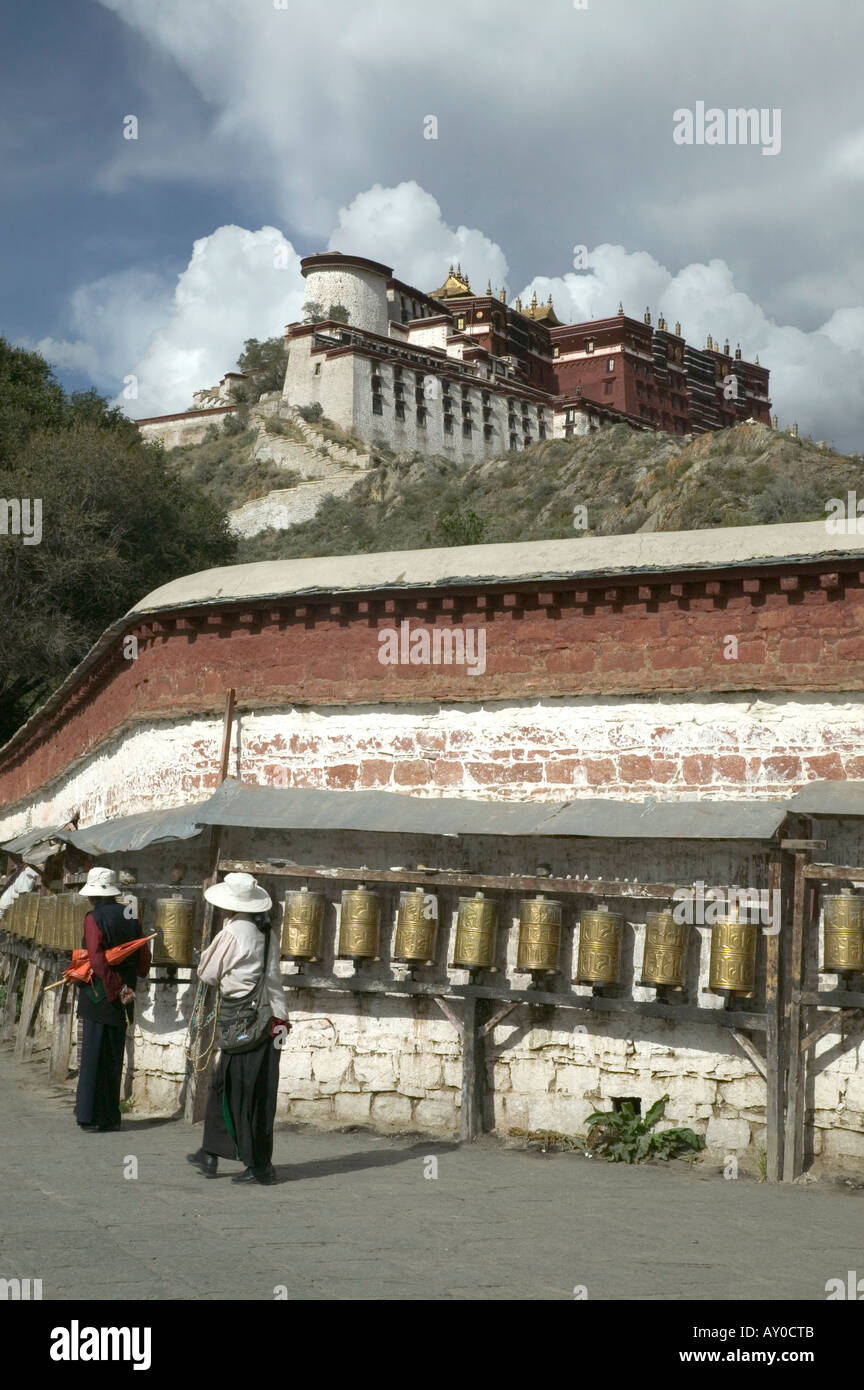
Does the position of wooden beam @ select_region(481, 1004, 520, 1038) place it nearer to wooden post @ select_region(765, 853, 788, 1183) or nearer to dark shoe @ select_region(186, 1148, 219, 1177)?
wooden post @ select_region(765, 853, 788, 1183)

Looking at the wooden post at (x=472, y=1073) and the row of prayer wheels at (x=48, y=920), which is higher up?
the row of prayer wheels at (x=48, y=920)

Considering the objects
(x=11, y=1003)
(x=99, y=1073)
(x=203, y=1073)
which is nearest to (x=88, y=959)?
(x=99, y=1073)

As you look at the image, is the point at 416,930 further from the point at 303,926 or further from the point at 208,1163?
the point at 208,1163

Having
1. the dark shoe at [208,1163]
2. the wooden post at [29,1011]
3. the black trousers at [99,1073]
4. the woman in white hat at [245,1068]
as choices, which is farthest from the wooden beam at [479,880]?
the wooden post at [29,1011]

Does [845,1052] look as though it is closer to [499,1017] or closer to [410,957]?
[499,1017]

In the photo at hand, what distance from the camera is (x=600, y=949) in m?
8.60

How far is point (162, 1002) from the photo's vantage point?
33.1 ft

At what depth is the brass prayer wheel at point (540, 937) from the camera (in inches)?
344

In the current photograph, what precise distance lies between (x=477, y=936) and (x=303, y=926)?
1249 mm

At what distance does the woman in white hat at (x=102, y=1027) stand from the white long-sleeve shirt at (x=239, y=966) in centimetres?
159

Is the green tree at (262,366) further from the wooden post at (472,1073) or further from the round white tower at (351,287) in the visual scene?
the wooden post at (472,1073)
